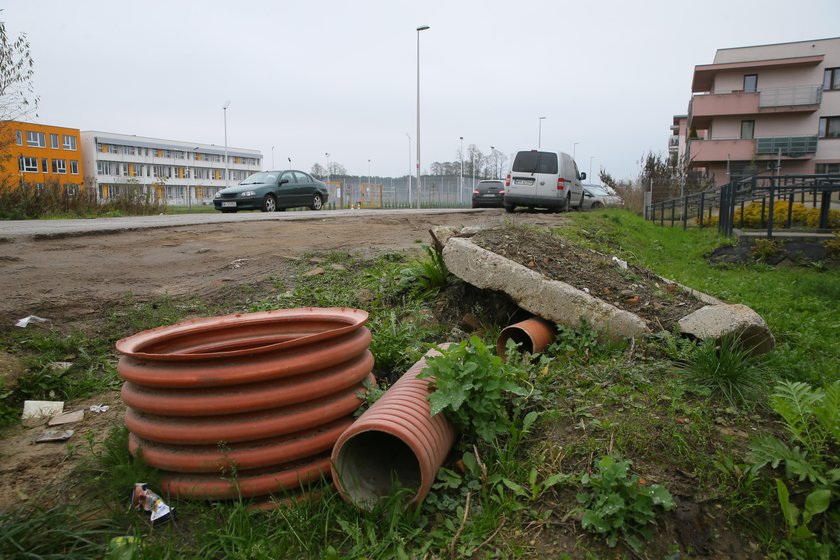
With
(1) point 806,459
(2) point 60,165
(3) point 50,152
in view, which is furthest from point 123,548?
(2) point 60,165

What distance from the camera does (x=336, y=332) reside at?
2.59m

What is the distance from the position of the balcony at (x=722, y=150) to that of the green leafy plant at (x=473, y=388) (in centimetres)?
3726

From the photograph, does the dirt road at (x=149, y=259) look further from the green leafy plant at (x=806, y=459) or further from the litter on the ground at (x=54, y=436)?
the green leafy plant at (x=806, y=459)

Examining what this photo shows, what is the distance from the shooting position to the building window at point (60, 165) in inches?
2598

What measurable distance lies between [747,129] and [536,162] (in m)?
27.8

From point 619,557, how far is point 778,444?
2.63 ft

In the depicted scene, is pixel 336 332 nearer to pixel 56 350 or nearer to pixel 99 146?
pixel 56 350

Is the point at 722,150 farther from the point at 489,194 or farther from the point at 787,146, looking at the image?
the point at 489,194

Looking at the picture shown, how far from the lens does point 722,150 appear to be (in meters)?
36.2

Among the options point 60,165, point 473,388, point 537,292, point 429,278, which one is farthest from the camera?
point 60,165

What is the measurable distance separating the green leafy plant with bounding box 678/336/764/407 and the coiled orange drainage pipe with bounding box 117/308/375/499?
185 cm

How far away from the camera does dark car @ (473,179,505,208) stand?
25.3 meters

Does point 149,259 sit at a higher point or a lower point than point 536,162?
lower

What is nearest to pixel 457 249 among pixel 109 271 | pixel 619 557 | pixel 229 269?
pixel 619 557
